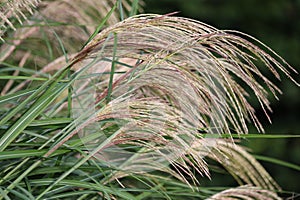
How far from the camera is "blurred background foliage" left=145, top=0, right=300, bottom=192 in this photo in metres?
3.54

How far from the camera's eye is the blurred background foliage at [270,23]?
3545mm

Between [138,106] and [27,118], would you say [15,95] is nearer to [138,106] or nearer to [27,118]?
[27,118]

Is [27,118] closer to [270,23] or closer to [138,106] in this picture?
[138,106]

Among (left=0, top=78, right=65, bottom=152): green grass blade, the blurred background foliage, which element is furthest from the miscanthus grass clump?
the blurred background foliage

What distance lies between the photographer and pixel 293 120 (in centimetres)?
362

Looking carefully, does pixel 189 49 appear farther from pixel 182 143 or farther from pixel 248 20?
pixel 248 20

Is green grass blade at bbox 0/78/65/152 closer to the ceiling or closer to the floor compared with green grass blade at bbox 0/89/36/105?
closer to the floor

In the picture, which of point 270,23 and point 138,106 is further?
point 270,23

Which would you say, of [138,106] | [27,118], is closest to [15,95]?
[27,118]

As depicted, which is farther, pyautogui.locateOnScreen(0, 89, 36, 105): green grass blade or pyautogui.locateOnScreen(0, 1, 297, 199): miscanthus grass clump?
pyautogui.locateOnScreen(0, 89, 36, 105): green grass blade

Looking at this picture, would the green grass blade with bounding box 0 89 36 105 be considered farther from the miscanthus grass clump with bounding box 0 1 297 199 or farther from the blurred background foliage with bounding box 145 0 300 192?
the blurred background foliage with bounding box 145 0 300 192

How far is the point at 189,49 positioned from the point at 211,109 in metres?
0.17

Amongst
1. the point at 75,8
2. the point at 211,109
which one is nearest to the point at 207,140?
the point at 211,109

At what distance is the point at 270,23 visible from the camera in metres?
3.70
